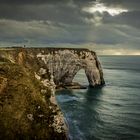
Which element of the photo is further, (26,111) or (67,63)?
(67,63)

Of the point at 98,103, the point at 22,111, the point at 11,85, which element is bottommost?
the point at 98,103

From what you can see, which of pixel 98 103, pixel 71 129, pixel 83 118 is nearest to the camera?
pixel 71 129

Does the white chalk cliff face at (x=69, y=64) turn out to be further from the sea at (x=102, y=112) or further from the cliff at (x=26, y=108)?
the cliff at (x=26, y=108)

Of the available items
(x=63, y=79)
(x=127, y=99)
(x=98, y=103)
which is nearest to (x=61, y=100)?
(x=98, y=103)

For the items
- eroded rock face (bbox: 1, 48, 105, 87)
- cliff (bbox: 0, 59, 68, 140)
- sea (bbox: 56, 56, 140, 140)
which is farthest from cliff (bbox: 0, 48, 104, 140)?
eroded rock face (bbox: 1, 48, 105, 87)

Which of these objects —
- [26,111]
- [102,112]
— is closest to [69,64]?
[102,112]

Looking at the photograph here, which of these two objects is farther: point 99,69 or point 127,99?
point 99,69

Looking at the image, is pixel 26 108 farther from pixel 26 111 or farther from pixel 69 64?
pixel 69 64

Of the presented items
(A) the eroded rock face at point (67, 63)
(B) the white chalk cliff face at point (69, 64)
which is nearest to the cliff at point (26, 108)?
(A) the eroded rock face at point (67, 63)

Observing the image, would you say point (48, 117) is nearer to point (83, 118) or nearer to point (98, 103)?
point (83, 118)
